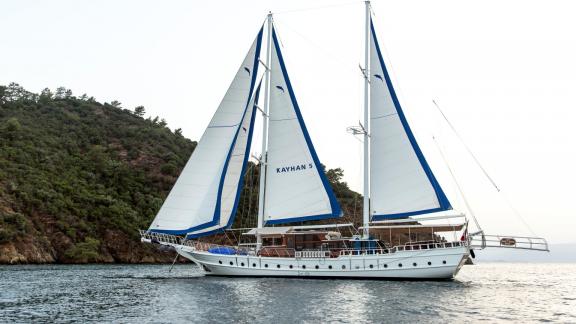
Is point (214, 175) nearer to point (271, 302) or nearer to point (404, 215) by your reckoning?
point (404, 215)

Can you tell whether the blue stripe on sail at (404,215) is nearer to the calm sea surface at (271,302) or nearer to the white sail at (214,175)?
the calm sea surface at (271,302)

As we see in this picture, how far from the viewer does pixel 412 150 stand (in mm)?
35906

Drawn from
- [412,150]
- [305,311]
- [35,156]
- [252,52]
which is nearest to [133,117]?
[35,156]

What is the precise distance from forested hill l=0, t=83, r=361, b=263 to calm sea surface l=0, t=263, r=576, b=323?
1212cm

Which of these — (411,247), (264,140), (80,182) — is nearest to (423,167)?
(411,247)

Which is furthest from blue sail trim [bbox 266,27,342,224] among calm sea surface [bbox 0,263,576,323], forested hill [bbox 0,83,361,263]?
forested hill [bbox 0,83,361,263]

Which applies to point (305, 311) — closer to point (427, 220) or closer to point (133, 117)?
point (427, 220)

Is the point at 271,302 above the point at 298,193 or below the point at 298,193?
below

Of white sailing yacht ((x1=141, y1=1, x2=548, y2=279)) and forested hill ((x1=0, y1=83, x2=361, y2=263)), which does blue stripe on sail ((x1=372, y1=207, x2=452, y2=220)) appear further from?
forested hill ((x1=0, y1=83, x2=361, y2=263))

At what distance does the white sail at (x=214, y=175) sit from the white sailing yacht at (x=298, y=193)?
7 cm

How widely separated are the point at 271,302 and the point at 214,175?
13.7 meters

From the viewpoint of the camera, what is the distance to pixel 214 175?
37.0 metres

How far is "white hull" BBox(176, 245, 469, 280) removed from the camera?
111ft

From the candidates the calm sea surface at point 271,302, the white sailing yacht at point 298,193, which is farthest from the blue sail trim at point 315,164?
the calm sea surface at point 271,302
